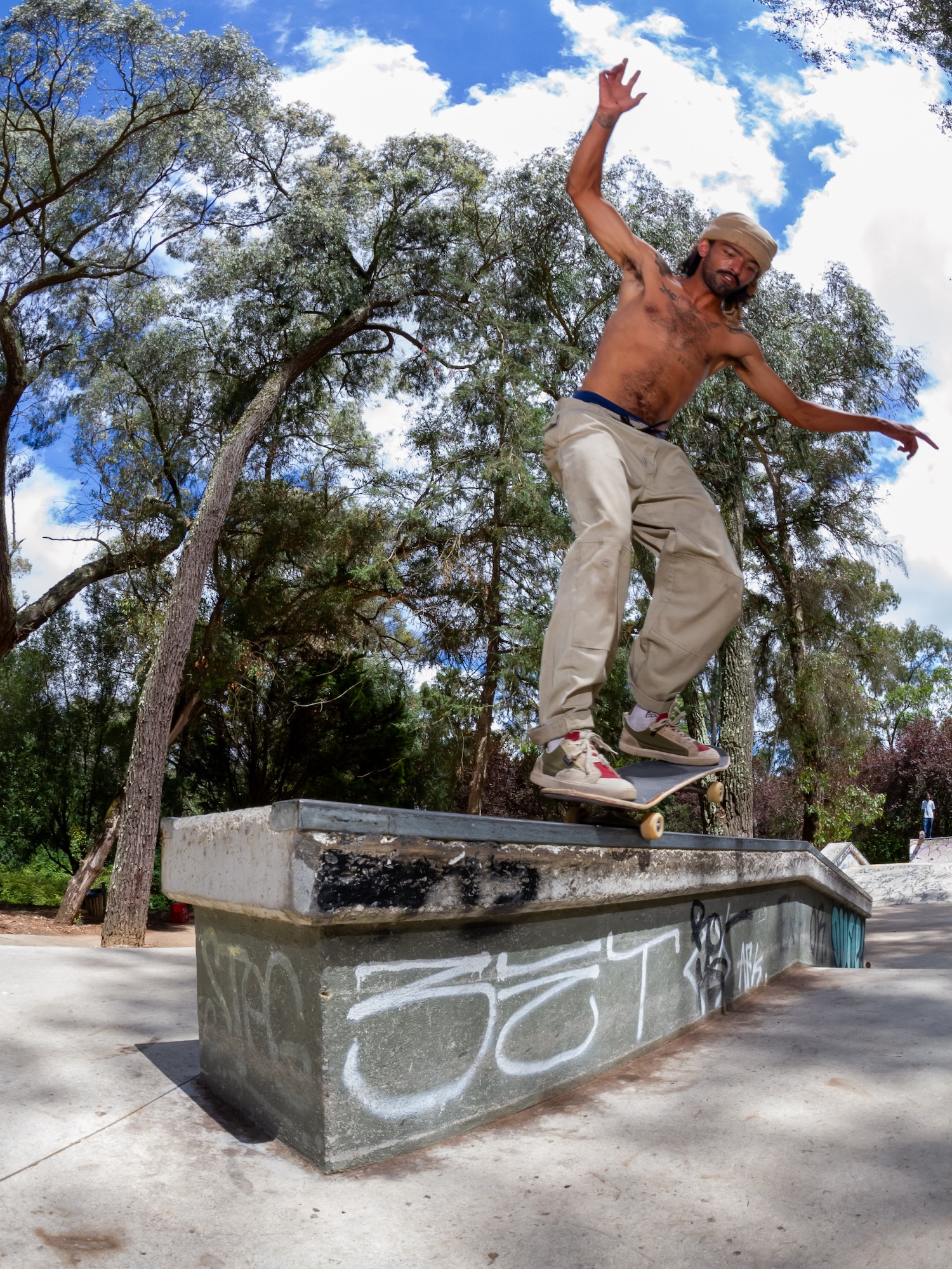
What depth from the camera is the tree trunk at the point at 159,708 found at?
11898 mm

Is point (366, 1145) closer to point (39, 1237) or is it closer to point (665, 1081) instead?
point (39, 1237)

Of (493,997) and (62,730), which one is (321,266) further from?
(493,997)

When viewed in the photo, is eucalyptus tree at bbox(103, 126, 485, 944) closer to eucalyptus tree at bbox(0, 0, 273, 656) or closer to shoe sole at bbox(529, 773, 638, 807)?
eucalyptus tree at bbox(0, 0, 273, 656)

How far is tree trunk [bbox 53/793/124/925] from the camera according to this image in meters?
16.0

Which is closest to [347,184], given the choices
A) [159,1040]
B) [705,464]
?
[705,464]

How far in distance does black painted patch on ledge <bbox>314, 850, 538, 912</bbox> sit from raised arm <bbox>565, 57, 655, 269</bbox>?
2.11 m

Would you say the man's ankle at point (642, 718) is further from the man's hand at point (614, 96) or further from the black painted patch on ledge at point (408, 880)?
the man's hand at point (614, 96)

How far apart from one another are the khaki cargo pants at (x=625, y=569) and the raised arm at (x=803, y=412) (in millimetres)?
559

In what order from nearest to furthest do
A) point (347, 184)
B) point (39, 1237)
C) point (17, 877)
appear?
point (39, 1237) < point (347, 184) < point (17, 877)

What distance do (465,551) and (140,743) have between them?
580cm

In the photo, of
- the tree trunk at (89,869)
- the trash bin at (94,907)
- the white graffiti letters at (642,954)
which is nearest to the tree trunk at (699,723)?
the tree trunk at (89,869)

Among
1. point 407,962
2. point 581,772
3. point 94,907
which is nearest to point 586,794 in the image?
point 581,772

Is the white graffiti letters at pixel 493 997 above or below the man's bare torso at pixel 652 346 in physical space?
below

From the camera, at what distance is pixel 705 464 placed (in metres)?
14.0
